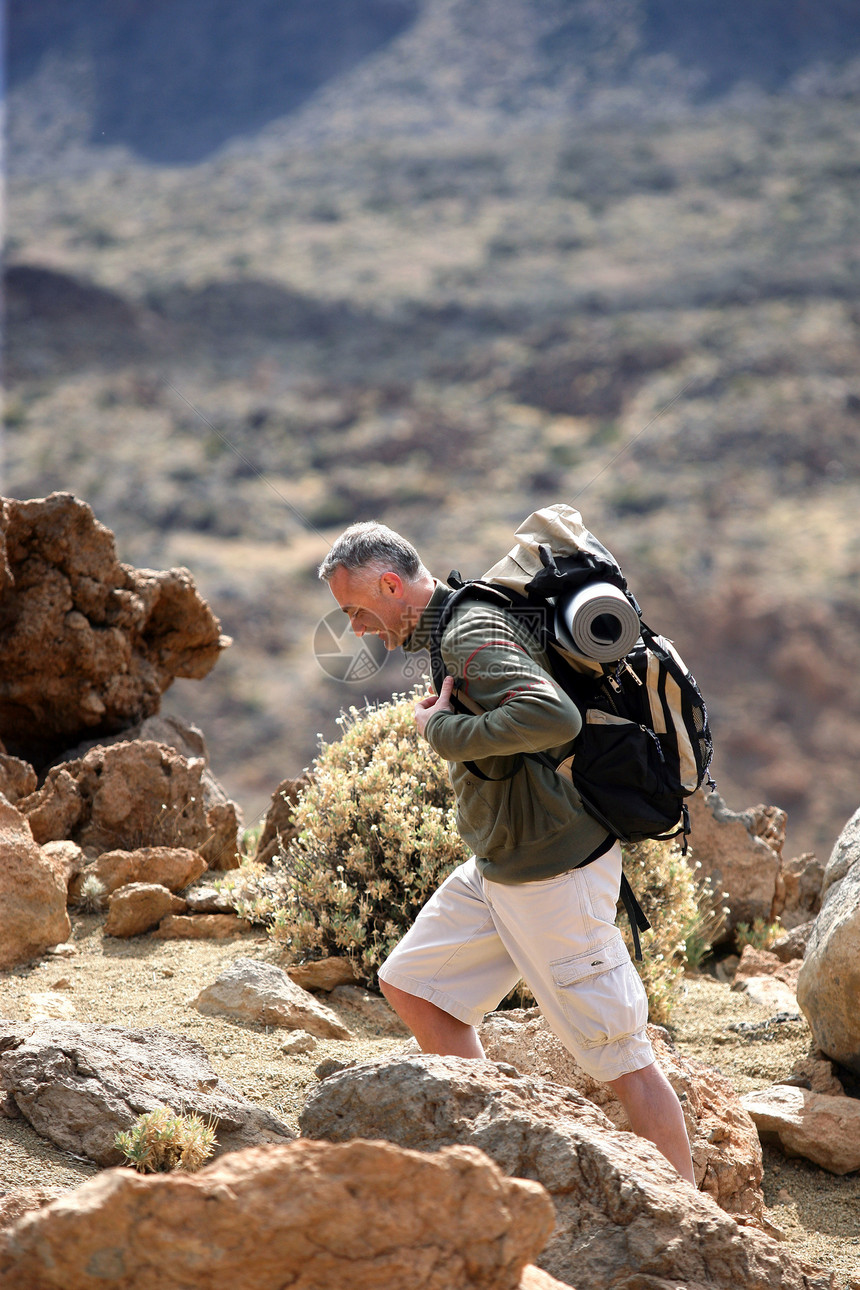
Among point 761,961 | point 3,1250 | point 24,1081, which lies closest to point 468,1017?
point 24,1081

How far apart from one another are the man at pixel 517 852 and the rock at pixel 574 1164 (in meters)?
0.20

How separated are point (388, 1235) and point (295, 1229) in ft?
0.50

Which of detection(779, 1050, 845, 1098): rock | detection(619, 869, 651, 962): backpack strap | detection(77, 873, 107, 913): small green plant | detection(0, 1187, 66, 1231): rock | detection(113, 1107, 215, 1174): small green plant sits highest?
detection(77, 873, 107, 913): small green plant

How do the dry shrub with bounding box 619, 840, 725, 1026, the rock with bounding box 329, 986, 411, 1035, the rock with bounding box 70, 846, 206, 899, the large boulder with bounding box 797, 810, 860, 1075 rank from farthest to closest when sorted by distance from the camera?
the rock with bounding box 70, 846, 206, 899 → the dry shrub with bounding box 619, 840, 725, 1026 → the rock with bounding box 329, 986, 411, 1035 → the large boulder with bounding box 797, 810, 860, 1075

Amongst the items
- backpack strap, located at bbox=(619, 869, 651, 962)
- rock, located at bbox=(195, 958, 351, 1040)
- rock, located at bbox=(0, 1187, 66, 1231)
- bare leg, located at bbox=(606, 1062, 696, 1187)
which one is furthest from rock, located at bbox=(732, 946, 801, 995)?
rock, located at bbox=(0, 1187, 66, 1231)

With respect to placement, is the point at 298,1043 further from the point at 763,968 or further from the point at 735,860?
the point at 735,860

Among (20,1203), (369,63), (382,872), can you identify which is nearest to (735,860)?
(382,872)

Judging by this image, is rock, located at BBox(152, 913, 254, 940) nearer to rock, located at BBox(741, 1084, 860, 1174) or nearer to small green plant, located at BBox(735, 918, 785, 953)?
rock, located at BBox(741, 1084, 860, 1174)

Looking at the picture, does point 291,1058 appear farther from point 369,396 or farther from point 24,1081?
point 369,396

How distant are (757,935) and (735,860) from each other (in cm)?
41

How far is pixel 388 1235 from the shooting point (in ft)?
6.29

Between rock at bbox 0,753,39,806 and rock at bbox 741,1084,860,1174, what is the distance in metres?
3.47

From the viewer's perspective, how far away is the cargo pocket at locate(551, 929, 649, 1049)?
9.50ft

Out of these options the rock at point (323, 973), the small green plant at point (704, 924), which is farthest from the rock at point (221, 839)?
the small green plant at point (704, 924)
